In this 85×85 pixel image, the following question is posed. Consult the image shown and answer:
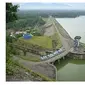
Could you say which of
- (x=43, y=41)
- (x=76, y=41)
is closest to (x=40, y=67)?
(x=43, y=41)

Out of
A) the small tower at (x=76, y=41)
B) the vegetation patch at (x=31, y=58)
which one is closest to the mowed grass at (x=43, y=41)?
the vegetation patch at (x=31, y=58)

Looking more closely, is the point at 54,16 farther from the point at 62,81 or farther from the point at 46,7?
the point at 62,81

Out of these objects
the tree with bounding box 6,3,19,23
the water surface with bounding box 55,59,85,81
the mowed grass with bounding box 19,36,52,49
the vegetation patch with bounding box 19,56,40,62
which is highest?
the tree with bounding box 6,3,19,23

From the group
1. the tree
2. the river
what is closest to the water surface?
the river

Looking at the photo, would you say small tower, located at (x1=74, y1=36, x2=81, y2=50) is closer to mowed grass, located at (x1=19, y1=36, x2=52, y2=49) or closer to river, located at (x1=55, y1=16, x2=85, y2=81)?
Result: river, located at (x1=55, y1=16, x2=85, y2=81)

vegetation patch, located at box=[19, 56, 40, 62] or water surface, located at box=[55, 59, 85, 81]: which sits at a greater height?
vegetation patch, located at box=[19, 56, 40, 62]

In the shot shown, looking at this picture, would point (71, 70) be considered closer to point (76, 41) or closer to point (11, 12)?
point (76, 41)
